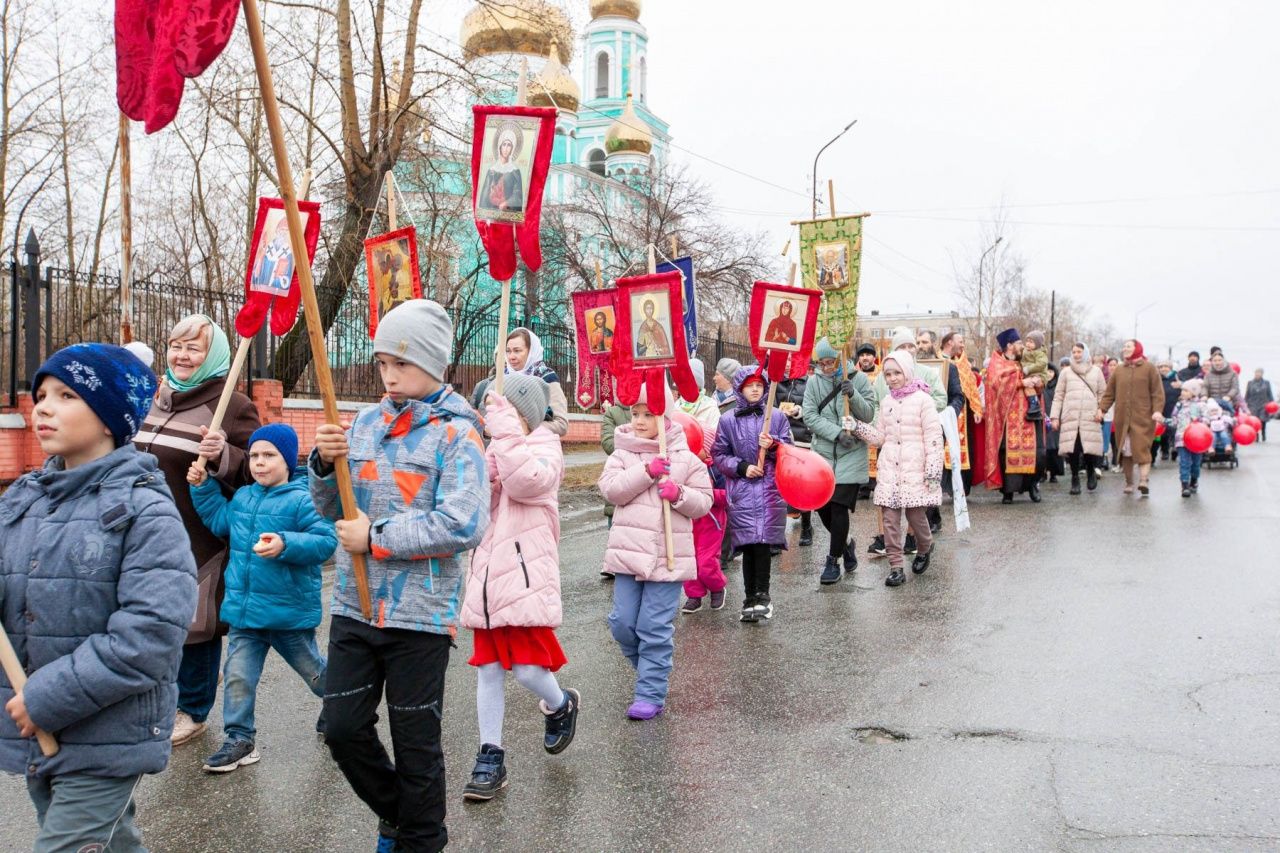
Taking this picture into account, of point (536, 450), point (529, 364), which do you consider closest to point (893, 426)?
point (529, 364)

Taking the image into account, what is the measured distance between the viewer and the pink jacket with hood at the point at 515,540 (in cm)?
418

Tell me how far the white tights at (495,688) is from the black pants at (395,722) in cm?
91

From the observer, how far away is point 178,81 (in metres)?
2.95

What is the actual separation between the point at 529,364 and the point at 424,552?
13.2 ft

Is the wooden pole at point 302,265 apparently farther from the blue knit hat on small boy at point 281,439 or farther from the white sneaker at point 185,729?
the white sneaker at point 185,729

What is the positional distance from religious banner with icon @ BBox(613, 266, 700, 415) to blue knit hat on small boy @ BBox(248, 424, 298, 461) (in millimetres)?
1968

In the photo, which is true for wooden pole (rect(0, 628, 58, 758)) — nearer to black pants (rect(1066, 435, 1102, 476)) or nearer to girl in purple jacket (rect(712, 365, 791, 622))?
girl in purple jacket (rect(712, 365, 791, 622))

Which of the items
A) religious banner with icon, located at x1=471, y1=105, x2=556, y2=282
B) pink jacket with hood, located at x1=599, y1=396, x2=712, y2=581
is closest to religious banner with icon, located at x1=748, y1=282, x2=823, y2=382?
pink jacket with hood, located at x1=599, y1=396, x2=712, y2=581

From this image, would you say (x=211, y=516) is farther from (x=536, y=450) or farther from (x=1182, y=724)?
(x=1182, y=724)

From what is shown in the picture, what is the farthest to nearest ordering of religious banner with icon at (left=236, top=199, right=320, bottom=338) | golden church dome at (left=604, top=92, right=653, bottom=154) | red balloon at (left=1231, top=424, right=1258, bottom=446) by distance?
golden church dome at (left=604, top=92, right=653, bottom=154)
red balloon at (left=1231, top=424, right=1258, bottom=446)
religious banner with icon at (left=236, top=199, right=320, bottom=338)

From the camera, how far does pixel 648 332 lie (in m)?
6.23

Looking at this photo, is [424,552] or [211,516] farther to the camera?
[211,516]

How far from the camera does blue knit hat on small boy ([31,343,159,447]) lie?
8.71ft

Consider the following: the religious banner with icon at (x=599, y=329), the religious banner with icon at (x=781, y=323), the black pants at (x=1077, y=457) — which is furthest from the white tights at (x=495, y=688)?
the black pants at (x=1077, y=457)
